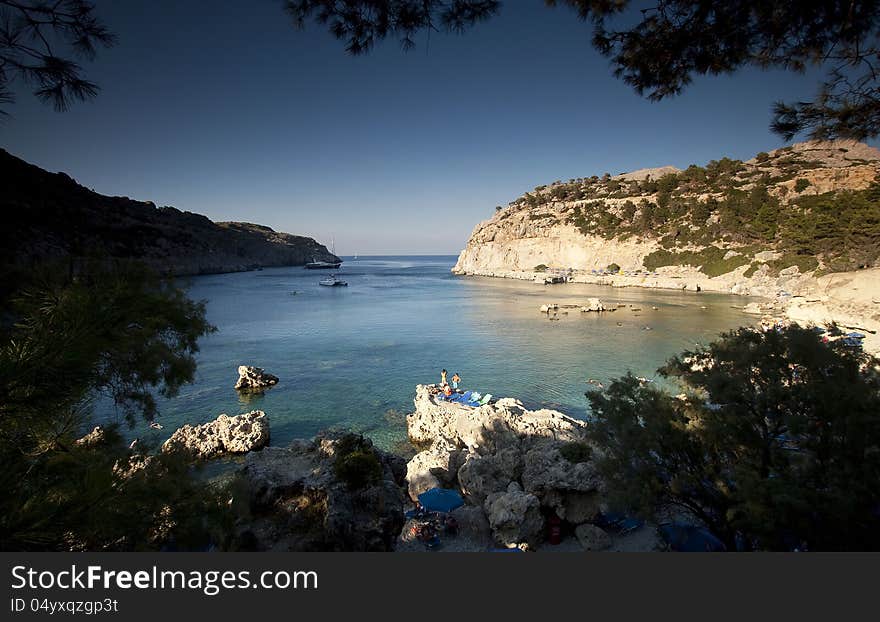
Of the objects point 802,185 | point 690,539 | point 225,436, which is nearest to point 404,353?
point 225,436

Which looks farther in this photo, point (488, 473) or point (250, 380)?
point (250, 380)

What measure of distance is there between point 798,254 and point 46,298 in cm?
6682

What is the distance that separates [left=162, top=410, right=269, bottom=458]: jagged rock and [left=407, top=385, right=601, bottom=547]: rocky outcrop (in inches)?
220

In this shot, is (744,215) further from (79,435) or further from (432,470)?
(79,435)

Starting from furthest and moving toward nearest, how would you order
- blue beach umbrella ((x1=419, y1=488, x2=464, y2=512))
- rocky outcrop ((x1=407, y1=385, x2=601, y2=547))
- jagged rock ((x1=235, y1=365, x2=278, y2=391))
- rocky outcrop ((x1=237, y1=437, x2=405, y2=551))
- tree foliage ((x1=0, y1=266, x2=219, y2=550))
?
jagged rock ((x1=235, y1=365, x2=278, y2=391)) → blue beach umbrella ((x1=419, y1=488, x2=464, y2=512)) → rocky outcrop ((x1=407, y1=385, x2=601, y2=547)) → rocky outcrop ((x1=237, y1=437, x2=405, y2=551)) → tree foliage ((x1=0, y1=266, x2=219, y2=550))

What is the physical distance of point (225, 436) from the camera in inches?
521

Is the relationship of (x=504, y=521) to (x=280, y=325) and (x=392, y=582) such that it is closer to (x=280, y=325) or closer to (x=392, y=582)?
(x=392, y=582)

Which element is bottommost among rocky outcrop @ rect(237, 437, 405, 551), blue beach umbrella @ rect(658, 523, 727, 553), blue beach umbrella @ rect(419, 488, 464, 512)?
blue beach umbrella @ rect(419, 488, 464, 512)

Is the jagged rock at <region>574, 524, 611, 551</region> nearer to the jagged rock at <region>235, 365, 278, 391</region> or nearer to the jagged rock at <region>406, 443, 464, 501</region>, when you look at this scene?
the jagged rock at <region>406, 443, 464, 501</region>

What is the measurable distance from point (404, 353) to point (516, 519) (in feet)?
61.1

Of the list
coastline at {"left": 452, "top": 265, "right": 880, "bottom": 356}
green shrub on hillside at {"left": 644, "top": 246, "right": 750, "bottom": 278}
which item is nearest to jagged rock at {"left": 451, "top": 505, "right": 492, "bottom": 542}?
coastline at {"left": 452, "top": 265, "right": 880, "bottom": 356}

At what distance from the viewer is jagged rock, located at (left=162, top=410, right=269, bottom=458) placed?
12.8m

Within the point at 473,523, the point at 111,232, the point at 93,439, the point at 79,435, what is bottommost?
the point at 473,523

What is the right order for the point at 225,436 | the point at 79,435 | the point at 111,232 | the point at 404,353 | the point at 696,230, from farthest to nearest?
the point at 111,232 < the point at 696,230 < the point at 404,353 < the point at 225,436 < the point at 79,435
